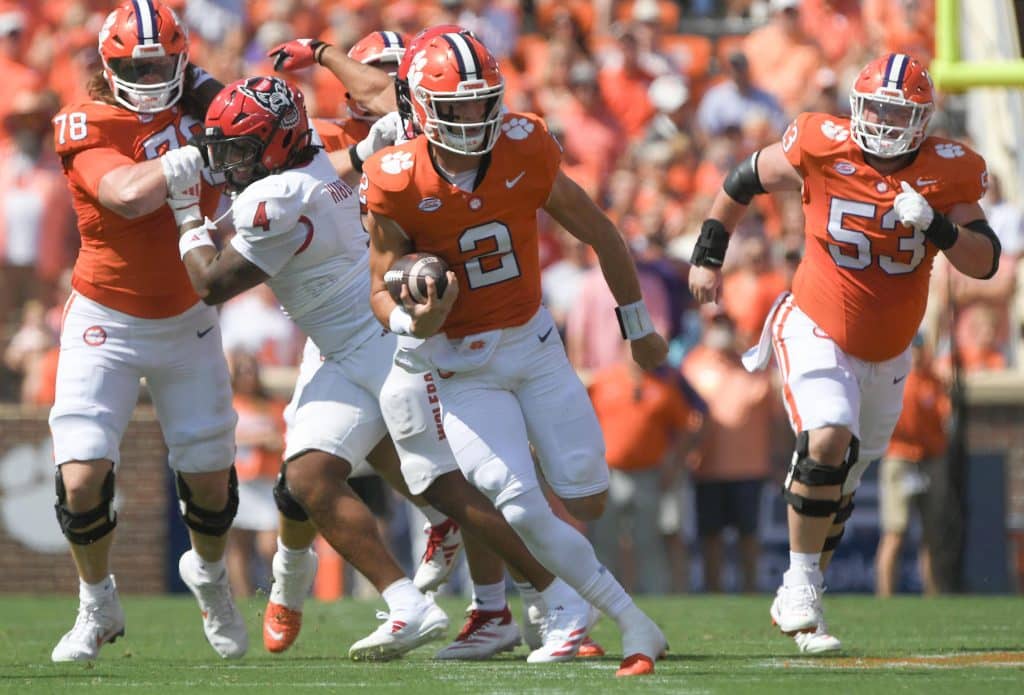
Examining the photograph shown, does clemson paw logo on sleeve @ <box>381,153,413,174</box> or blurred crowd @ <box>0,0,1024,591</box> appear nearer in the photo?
clemson paw logo on sleeve @ <box>381,153,413,174</box>

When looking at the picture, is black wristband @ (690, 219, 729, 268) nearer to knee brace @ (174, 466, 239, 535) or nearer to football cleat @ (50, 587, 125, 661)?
knee brace @ (174, 466, 239, 535)

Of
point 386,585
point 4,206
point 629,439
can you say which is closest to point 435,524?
point 386,585

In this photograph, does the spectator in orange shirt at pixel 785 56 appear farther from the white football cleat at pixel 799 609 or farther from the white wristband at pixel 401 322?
the white wristband at pixel 401 322

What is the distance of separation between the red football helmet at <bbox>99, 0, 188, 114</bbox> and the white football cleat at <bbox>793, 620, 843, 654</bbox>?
9.83 feet

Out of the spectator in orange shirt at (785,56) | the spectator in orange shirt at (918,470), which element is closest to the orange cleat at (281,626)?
the spectator in orange shirt at (918,470)

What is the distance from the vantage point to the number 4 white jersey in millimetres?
6473

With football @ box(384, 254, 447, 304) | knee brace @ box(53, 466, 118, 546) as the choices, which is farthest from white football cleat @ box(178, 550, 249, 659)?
football @ box(384, 254, 447, 304)

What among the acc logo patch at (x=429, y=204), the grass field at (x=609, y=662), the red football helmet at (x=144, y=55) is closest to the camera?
the grass field at (x=609, y=662)

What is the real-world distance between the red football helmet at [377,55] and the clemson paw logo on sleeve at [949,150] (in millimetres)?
2139

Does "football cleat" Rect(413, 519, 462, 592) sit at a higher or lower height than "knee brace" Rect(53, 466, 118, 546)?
lower

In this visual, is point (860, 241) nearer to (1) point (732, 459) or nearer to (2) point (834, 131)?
(2) point (834, 131)

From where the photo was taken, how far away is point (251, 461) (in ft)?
39.5

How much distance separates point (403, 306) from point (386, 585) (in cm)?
121

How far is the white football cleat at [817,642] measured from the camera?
686 centimetres
